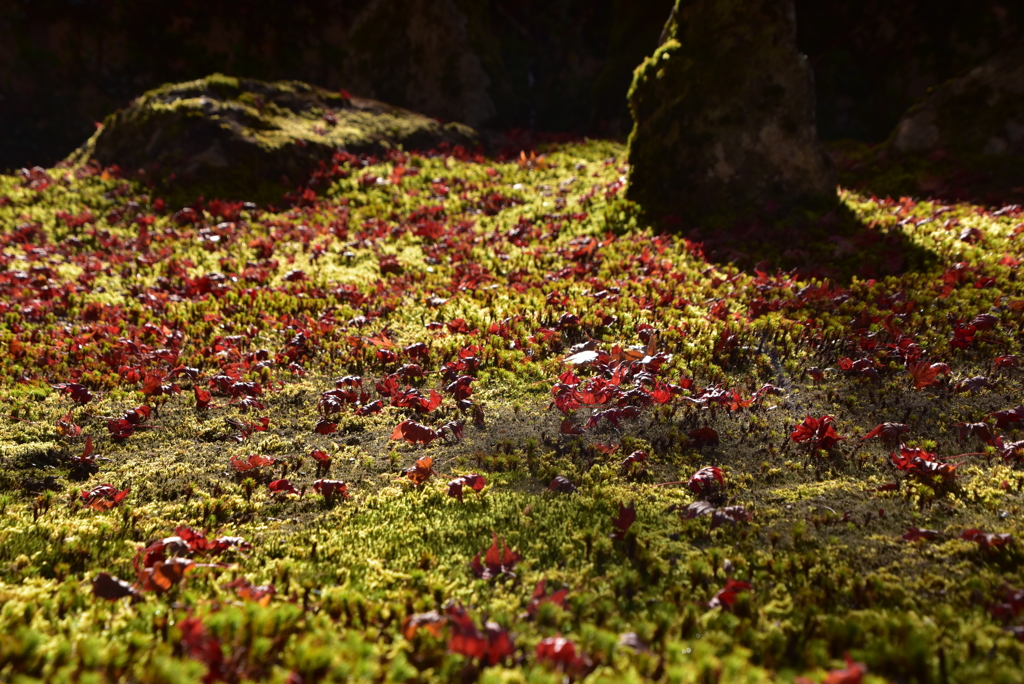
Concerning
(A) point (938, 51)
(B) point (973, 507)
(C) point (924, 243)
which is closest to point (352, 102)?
(C) point (924, 243)

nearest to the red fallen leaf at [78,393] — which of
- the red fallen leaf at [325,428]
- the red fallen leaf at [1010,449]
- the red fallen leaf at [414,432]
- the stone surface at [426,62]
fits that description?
the red fallen leaf at [325,428]

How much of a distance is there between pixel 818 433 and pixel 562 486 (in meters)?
1.74

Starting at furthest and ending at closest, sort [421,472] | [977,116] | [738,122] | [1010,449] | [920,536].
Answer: [977,116] < [738,122] < [421,472] < [1010,449] < [920,536]

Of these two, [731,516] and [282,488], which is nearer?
[731,516]

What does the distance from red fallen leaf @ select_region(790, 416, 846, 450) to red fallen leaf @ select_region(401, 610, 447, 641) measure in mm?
2668

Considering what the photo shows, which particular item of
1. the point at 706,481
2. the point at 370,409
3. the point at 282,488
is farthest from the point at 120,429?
the point at 706,481

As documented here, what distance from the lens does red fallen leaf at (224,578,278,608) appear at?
2.68m

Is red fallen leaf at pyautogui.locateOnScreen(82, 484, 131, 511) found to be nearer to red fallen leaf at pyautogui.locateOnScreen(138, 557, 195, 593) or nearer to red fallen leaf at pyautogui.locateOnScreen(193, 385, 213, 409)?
red fallen leaf at pyautogui.locateOnScreen(138, 557, 195, 593)

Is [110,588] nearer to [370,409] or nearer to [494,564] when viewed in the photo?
[494,564]

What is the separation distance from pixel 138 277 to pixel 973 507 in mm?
8486

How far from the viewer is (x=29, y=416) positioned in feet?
15.3

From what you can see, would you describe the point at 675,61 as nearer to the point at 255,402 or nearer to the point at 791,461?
the point at 791,461

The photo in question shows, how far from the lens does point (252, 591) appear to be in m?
2.78

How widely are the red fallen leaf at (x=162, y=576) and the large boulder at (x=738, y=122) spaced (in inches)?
280
